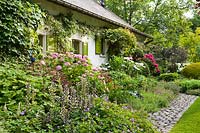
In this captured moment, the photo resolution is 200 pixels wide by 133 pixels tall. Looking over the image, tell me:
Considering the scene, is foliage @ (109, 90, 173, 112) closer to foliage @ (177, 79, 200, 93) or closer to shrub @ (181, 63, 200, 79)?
foliage @ (177, 79, 200, 93)

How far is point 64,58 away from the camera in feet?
28.6

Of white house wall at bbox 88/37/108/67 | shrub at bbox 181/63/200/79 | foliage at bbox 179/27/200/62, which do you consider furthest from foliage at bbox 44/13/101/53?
foliage at bbox 179/27/200/62

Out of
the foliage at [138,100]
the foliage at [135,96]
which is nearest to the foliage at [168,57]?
the foliage at [135,96]

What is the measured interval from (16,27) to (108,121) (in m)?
4.38

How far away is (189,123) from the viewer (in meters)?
8.09

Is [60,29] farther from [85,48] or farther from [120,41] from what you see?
[120,41]

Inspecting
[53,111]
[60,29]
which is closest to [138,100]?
[60,29]

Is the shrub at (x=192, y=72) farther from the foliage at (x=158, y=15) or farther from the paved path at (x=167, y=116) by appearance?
the paved path at (x=167, y=116)

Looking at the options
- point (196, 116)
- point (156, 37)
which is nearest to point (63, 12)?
point (196, 116)

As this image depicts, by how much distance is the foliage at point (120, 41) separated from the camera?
55.5ft

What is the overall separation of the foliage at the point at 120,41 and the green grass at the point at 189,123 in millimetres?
7473

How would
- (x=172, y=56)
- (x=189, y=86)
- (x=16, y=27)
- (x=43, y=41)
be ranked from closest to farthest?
(x=16, y=27) → (x=43, y=41) → (x=189, y=86) → (x=172, y=56)

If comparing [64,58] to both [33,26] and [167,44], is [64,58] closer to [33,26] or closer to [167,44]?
[33,26]

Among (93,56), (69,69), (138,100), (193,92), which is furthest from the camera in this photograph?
(93,56)
